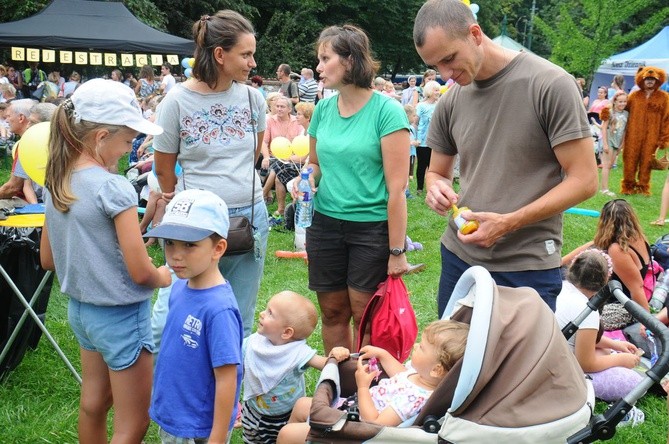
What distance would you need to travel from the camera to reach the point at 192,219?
2479 millimetres

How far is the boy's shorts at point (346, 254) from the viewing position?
3.50 meters

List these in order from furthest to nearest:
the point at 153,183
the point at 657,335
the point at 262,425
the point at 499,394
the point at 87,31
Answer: the point at 87,31
the point at 153,183
the point at 262,425
the point at 657,335
the point at 499,394

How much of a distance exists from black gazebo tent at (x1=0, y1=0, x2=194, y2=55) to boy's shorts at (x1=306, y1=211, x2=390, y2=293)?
14764 millimetres

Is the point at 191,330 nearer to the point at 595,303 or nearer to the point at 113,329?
the point at 113,329

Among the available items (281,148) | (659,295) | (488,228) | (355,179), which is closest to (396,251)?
(355,179)

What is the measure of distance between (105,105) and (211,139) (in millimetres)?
817

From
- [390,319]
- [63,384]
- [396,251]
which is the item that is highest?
[396,251]

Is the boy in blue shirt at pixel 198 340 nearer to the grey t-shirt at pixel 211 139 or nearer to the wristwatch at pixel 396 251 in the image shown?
the grey t-shirt at pixel 211 139

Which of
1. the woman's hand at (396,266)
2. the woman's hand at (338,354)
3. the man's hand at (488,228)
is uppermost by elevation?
the man's hand at (488,228)

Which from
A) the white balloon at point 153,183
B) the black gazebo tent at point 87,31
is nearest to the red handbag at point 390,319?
the white balloon at point 153,183

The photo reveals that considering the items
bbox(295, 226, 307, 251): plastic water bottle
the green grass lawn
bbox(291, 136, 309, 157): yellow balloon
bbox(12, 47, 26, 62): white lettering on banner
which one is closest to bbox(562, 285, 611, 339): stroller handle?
the green grass lawn

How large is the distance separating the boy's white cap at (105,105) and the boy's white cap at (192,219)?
1.14 ft

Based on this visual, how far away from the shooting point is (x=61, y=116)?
253 centimetres

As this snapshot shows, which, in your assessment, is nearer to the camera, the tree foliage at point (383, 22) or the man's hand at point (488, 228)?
the man's hand at point (488, 228)
